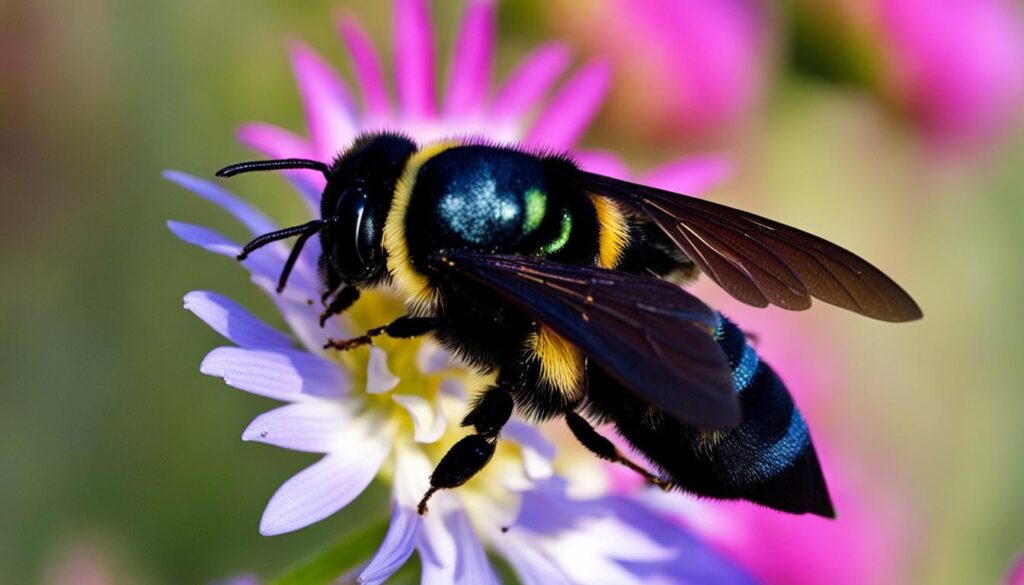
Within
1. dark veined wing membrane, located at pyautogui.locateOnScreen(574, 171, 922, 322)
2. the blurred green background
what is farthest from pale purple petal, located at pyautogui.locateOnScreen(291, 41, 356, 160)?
the blurred green background

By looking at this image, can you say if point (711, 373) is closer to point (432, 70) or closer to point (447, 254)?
point (447, 254)

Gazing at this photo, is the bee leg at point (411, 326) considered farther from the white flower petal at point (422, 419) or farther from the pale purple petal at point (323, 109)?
the pale purple petal at point (323, 109)

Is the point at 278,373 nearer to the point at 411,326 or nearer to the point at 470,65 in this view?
the point at 411,326

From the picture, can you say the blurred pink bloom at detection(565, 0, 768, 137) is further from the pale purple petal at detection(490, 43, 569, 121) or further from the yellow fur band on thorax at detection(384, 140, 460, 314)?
the yellow fur band on thorax at detection(384, 140, 460, 314)

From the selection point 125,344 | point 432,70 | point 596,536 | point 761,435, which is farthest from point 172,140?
point 761,435

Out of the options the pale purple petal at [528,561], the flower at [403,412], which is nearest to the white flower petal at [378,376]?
the flower at [403,412]

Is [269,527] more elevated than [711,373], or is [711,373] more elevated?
[711,373]
